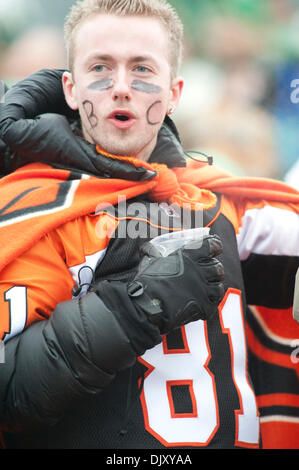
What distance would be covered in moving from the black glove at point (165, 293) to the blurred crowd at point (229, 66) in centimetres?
171

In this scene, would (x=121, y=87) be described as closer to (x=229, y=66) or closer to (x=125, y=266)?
(x=125, y=266)

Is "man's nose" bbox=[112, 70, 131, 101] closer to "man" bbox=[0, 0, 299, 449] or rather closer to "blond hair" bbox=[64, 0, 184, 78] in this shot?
"man" bbox=[0, 0, 299, 449]

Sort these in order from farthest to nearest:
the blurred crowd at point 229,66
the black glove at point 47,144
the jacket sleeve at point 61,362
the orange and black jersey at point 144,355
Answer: the blurred crowd at point 229,66, the black glove at point 47,144, the orange and black jersey at point 144,355, the jacket sleeve at point 61,362

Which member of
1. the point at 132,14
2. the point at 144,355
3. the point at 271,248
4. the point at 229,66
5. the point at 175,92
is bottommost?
the point at 144,355

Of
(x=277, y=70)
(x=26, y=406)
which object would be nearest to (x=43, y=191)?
(x=26, y=406)

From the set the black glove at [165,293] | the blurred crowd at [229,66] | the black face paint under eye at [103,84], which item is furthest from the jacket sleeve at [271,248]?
the blurred crowd at [229,66]

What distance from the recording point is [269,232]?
5.33ft

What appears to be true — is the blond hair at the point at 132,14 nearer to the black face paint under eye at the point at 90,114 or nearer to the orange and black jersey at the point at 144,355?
the black face paint under eye at the point at 90,114

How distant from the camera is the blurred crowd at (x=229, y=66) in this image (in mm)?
3051

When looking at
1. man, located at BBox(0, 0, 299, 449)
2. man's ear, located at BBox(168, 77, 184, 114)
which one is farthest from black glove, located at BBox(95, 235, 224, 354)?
man's ear, located at BBox(168, 77, 184, 114)

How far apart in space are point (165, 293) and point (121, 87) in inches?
22.4

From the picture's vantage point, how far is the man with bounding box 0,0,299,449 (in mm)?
1229

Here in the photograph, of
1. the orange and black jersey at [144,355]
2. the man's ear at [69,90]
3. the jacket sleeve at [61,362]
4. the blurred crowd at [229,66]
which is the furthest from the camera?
the blurred crowd at [229,66]

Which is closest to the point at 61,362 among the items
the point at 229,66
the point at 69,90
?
the point at 69,90
